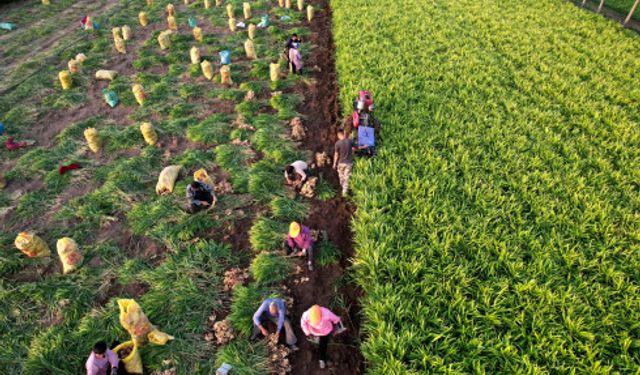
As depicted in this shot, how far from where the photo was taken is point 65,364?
4.54 meters

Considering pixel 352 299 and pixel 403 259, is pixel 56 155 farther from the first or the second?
pixel 403 259

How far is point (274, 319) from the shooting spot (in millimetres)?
4738

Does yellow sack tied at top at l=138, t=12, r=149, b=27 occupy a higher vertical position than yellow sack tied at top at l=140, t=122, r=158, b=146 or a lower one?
higher

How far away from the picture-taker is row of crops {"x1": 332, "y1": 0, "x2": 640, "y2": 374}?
436 cm

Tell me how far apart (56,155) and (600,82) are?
1384 cm

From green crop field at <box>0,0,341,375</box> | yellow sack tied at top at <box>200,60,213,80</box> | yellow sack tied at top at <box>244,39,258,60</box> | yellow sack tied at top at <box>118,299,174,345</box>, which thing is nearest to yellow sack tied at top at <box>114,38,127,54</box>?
green crop field at <box>0,0,341,375</box>

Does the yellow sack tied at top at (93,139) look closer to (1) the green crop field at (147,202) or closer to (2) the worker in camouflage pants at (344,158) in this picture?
→ (1) the green crop field at (147,202)

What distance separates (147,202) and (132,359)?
341 cm

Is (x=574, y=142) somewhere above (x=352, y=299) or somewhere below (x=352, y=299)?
above

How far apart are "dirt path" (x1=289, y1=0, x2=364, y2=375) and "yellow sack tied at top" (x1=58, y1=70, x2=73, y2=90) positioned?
7057 mm

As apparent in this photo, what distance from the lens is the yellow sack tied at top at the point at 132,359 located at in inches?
168

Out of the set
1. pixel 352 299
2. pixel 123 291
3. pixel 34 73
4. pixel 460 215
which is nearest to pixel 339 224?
pixel 352 299

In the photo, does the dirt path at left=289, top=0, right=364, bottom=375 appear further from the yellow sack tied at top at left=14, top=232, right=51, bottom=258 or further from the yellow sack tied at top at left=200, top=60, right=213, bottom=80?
the yellow sack tied at top at left=14, top=232, right=51, bottom=258

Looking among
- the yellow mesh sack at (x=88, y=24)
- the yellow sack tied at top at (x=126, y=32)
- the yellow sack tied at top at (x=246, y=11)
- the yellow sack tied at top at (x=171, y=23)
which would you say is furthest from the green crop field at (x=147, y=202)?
the yellow sack tied at top at (x=246, y=11)
